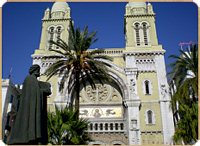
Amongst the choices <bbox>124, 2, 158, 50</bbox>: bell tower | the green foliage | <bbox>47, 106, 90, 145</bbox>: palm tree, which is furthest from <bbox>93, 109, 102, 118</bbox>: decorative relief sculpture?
the green foliage

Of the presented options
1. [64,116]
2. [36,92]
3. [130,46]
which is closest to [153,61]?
[130,46]

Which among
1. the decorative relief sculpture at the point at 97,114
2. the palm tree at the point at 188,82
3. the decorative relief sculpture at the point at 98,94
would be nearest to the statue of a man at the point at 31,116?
the palm tree at the point at 188,82

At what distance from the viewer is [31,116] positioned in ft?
16.1

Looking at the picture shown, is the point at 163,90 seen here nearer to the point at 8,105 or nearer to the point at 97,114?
the point at 97,114

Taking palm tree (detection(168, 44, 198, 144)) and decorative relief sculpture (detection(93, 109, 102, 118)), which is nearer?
palm tree (detection(168, 44, 198, 144))

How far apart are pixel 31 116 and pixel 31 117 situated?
24mm

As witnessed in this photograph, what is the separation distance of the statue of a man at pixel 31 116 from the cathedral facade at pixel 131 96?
16.9m

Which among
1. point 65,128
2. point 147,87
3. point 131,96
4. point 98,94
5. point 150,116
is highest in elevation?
point 147,87

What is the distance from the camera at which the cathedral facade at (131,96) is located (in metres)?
23.1

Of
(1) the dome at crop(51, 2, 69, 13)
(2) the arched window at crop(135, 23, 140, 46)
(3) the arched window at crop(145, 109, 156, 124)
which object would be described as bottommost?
(3) the arched window at crop(145, 109, 156, 124)

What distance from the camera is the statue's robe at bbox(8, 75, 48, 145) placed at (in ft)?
15.5

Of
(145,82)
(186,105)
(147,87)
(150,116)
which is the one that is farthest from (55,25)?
(186,105)

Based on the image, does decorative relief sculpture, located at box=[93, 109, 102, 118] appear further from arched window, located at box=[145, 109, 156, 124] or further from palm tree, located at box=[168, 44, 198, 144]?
palm tree, located at box=[168, 44, 198, 144]

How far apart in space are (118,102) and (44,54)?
35.8ft
